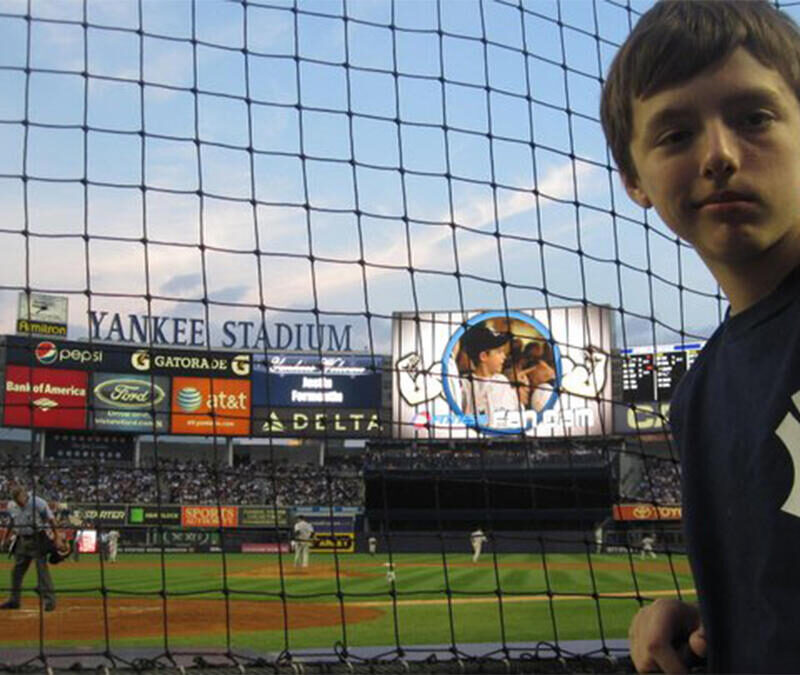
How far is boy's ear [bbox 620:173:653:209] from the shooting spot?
112 centimetres

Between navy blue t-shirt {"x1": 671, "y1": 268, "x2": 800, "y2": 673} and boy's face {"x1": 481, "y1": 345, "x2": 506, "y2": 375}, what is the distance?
102 ft

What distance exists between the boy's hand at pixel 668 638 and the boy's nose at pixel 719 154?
49cm

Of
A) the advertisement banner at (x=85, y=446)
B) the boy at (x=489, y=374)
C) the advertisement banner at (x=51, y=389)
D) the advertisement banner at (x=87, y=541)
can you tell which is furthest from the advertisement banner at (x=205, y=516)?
the boy at (x=489, y=374)

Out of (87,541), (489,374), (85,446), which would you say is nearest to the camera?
(87,541)

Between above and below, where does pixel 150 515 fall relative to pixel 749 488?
below

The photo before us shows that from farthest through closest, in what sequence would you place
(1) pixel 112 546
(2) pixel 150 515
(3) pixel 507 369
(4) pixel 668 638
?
(3) pixel 507 369 < (2) pixel 150 515 < (1) pixel 112 546 < (4) pixel 668 638

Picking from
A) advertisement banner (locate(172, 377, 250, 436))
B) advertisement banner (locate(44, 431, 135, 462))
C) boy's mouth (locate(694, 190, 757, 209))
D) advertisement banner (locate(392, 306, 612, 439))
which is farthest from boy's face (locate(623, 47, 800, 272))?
advertisement banner (locate(44, 431, 135, 462))

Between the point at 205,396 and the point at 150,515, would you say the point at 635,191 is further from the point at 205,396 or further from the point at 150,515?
the point at 205,396

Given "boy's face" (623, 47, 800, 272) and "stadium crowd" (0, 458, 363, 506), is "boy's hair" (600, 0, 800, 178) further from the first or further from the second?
"stadium crowd" (0, 458, 363, 506)

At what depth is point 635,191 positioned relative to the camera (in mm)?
1138

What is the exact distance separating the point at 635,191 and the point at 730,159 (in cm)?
24

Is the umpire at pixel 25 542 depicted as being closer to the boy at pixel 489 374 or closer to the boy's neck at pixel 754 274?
the boy's neck at pixel 754 274

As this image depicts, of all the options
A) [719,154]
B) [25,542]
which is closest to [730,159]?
[719,154]

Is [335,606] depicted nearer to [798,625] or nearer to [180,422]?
[798,625]
